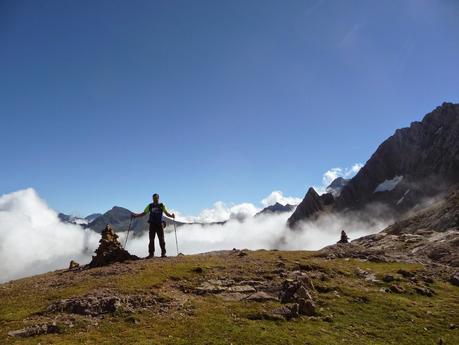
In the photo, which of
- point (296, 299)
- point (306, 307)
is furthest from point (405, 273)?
point (306, 307)

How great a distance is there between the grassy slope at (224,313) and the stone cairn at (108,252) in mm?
3229

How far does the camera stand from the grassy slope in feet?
68.2

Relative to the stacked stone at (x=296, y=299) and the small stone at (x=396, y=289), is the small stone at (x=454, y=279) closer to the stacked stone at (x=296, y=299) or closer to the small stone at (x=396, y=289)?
the small stone at (x=396, y=289)

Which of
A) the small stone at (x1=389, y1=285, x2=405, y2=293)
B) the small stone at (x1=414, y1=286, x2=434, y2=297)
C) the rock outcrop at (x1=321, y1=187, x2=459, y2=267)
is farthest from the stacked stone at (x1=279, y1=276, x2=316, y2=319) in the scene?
the rock outcrop at (x1=321, y1=187, x2=459, y2=267)

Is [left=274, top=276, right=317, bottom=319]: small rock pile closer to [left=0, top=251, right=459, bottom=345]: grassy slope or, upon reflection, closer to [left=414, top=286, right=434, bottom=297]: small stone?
[left=0, top=251, right=459, bottom=345]: grassy slope

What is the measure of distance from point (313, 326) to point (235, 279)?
992 centimetres

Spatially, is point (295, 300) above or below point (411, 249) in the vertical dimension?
below

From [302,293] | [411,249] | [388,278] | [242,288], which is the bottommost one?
[302,293]

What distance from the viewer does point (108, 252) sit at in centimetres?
3891

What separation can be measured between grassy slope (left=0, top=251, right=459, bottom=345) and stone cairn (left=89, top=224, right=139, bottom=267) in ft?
10.6

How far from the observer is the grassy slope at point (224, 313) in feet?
68.2

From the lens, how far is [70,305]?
24.1 m

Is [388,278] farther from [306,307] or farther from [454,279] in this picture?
[306,307]

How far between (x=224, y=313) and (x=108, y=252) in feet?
59.8
